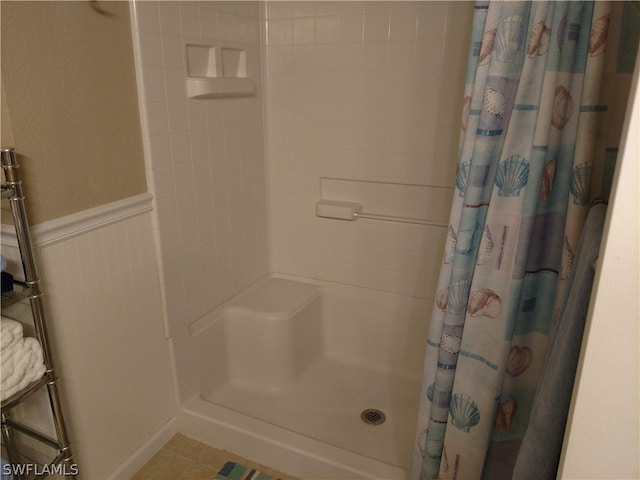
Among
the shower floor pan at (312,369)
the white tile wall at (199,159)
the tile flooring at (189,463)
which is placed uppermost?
the white tile wall at (199,159)

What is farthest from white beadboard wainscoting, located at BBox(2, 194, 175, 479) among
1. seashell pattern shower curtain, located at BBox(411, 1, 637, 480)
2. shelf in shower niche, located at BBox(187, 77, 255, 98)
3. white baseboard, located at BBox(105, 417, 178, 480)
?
seashell pattern shower curtain, located at BBox(411, 1, 637, 480)

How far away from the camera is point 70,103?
1236 mm

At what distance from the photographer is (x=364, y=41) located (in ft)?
6.01

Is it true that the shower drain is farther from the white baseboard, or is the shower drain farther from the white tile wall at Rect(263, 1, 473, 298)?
the white baseboard

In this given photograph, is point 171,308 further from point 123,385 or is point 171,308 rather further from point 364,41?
point 364,41

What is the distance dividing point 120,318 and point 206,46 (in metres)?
1.00

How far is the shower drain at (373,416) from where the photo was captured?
6.02ft

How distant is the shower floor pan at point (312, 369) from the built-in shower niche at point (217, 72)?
0.88 metres

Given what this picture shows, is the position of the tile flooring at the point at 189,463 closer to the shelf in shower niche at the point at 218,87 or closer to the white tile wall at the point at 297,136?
the white tile wall at the point at 297,136

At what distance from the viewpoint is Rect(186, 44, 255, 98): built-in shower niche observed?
1.61 metres

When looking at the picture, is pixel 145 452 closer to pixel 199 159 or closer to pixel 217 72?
pixel 199 159

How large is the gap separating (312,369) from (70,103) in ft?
4.83

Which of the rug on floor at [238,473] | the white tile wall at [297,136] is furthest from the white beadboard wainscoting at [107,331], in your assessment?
the rug on floor at [238,473]

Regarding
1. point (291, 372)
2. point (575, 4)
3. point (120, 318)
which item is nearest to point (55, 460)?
point (120, 318)
